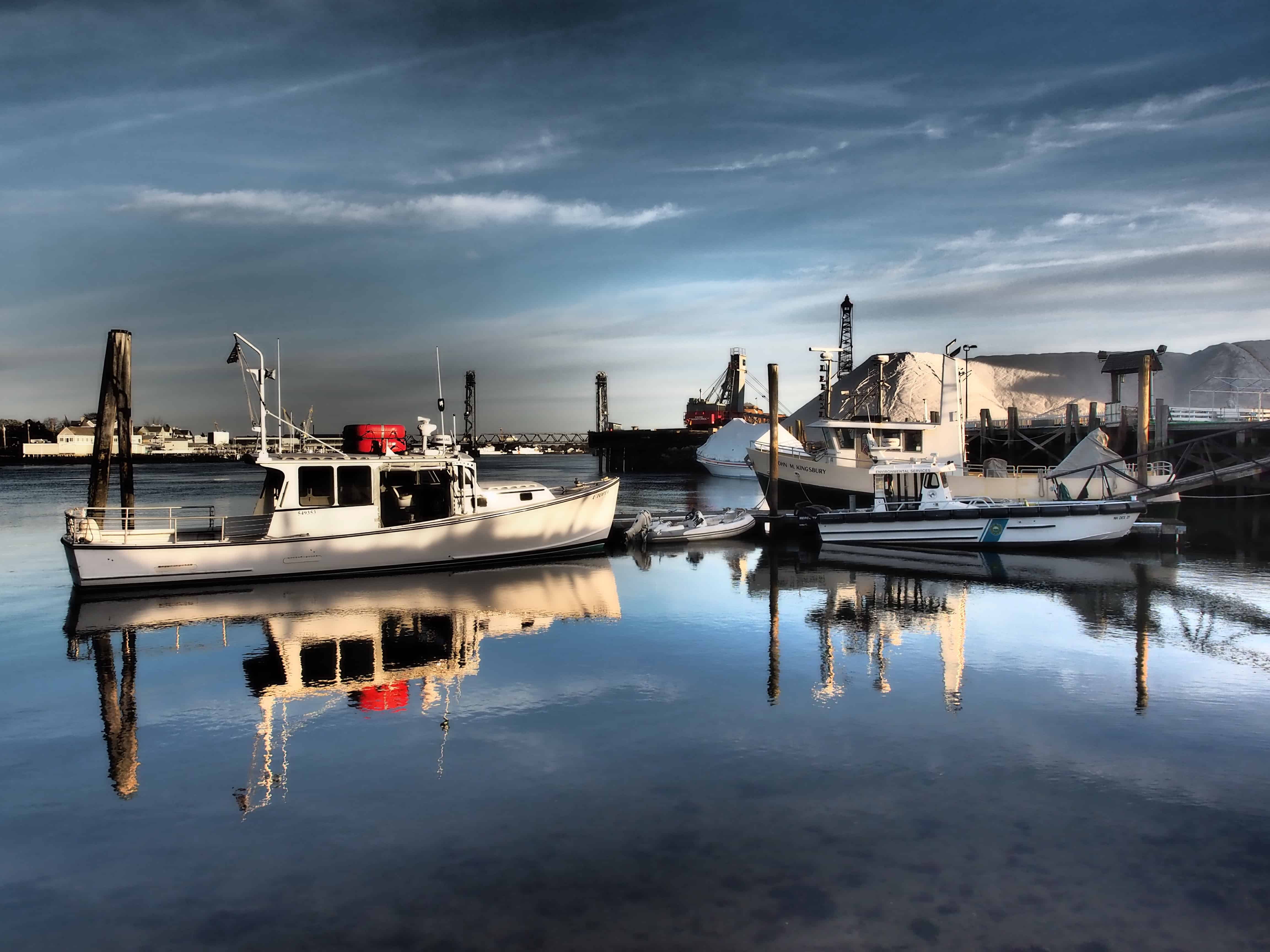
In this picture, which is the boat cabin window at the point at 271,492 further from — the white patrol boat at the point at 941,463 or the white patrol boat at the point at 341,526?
the white patrol boat at the point at 941,463

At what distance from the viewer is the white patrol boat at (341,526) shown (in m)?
19.3

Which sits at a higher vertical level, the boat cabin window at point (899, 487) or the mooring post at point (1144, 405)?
the mooring post at point (1144, 405)

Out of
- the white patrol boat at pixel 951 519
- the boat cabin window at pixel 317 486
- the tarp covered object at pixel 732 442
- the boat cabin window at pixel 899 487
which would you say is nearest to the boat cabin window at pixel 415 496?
the boat cabin window at pixel 317 486

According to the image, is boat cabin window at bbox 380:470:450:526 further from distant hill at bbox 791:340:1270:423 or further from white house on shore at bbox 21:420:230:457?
white house on shore at bbox 21:420:230:457

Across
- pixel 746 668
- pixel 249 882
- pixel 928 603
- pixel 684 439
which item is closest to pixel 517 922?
pixel 249 882

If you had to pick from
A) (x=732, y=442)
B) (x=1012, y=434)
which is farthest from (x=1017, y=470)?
Answer: (x=732, y=442)

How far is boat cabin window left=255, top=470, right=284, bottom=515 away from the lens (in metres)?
20.3

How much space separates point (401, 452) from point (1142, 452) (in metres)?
26.9

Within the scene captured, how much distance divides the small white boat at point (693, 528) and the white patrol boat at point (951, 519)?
12.0 ft

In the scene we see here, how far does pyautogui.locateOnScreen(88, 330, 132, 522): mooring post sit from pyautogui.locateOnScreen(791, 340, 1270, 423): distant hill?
9115 cm

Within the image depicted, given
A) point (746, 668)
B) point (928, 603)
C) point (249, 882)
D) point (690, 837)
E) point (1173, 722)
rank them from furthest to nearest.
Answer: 1. point (928, 603)
2. point (746, 668)
3. point (1173, 722)
4. point (690, 837)
5. point (249, 882)

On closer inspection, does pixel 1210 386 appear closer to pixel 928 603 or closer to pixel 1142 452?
pixel 1142 452

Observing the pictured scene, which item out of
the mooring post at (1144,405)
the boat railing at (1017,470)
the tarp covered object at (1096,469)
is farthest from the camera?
the boat railing at (1017,470)

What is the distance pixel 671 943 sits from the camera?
5723mm
